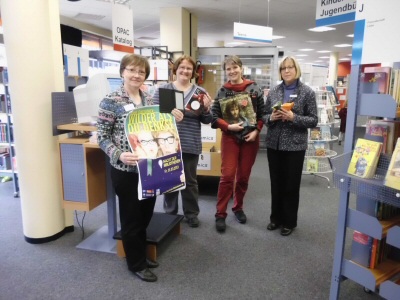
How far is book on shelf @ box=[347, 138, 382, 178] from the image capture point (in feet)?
4.84

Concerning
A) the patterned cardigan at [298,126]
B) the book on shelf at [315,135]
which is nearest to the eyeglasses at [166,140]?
the patterned cardigan at [298,126]

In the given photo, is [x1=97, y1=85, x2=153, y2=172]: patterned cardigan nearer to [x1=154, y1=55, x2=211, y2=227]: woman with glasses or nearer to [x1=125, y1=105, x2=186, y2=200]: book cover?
[x1=125, y1=105, x2=186, y2=200]: book cover

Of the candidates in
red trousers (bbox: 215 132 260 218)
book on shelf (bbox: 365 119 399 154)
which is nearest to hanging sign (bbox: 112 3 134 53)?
red trousers (bbox: 215 132 260 218)

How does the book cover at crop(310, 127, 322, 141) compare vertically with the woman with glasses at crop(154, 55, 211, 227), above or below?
below

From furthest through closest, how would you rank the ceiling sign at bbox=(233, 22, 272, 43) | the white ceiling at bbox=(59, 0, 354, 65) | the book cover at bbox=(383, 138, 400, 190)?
the white ceiling at bbox=(59, 0, 354, 65)
the ceiling sign at bbox=(233, 22, 272, 43)
the book cover at bbox=(383, 138, 400, 190)

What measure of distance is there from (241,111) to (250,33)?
3147 millimetres

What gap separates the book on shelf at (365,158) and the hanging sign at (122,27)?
118 inches

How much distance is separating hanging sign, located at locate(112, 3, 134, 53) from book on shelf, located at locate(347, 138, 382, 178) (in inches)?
118

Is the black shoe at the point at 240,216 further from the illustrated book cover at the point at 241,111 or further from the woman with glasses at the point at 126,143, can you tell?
the woman with glasses at the point at 126,143

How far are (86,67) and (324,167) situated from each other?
3433mm

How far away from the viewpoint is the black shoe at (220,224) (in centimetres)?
281

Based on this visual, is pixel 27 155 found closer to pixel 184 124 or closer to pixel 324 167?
pixel 184 124

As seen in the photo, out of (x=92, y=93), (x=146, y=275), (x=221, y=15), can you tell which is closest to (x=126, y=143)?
(x=92, y=93)

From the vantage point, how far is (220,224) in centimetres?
283
